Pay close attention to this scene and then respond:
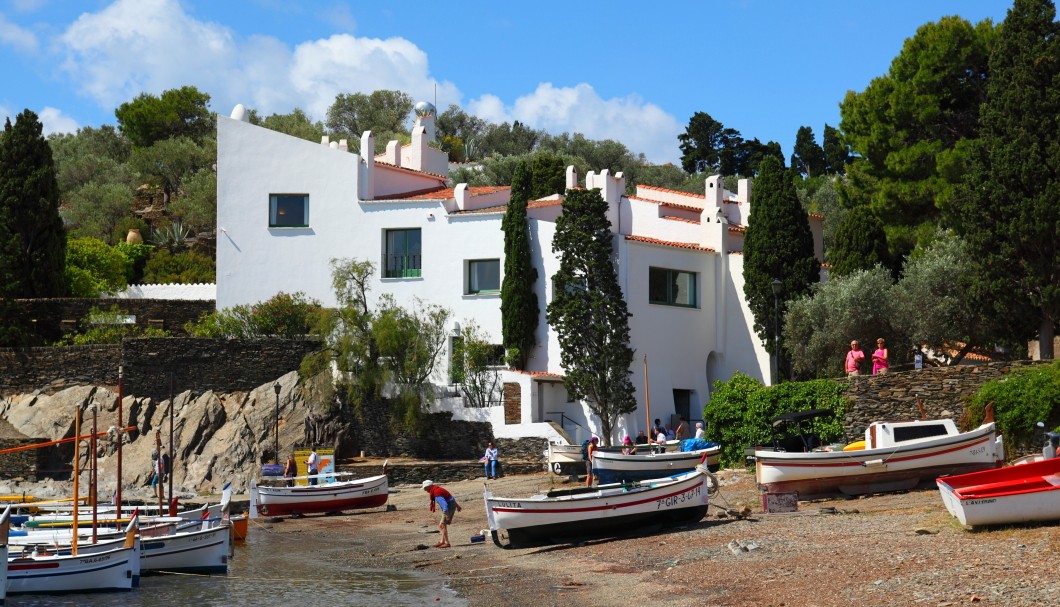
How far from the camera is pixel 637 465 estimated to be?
33.8 meters

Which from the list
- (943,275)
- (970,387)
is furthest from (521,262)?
(970,387)

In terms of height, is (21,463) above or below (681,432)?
below

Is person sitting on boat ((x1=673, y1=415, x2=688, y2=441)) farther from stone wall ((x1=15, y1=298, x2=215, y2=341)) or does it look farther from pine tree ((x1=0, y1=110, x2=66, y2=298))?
pine tree ((x1=0, y1=110, x2=66, y2=298))

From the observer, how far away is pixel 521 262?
1772 inches

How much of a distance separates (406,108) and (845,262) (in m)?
59.7

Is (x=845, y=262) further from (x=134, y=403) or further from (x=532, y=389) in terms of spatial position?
(x=134, y=403)

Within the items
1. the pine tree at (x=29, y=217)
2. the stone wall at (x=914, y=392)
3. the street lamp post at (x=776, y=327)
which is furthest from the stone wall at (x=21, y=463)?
the stone wall at (x=914, y=392)

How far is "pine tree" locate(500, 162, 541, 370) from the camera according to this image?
44.7 metres


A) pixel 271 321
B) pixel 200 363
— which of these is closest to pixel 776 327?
pixel 271 321

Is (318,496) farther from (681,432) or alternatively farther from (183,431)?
(681,432)

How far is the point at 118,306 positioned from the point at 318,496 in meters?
19.2

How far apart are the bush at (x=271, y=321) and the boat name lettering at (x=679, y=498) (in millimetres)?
23802

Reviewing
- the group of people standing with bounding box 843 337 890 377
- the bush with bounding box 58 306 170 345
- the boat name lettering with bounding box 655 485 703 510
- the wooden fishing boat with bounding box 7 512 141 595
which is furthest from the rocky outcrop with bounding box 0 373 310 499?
the boat name lettering with bounding box 655 485 703 510

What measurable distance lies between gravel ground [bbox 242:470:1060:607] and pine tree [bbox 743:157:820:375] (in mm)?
13919
